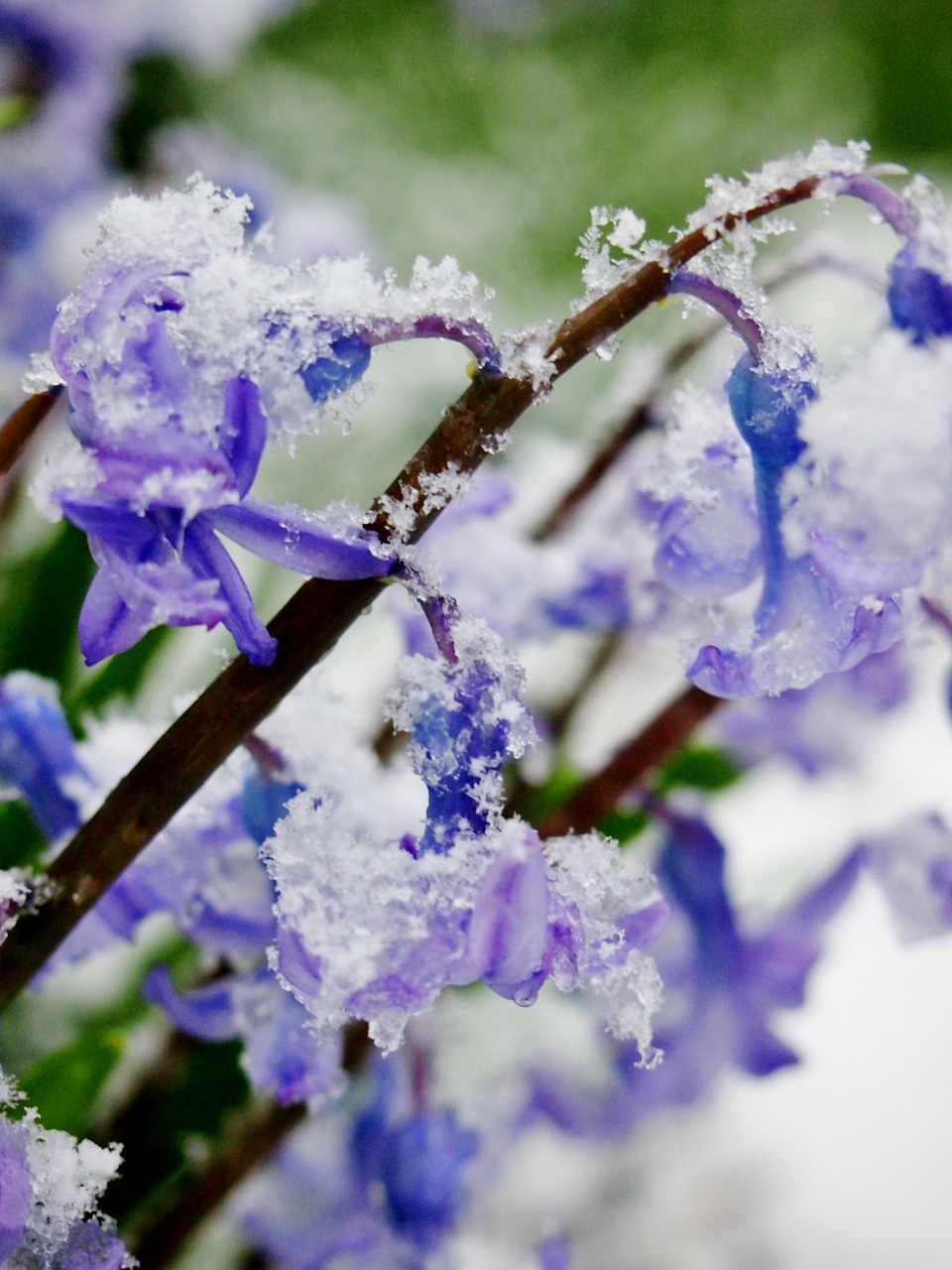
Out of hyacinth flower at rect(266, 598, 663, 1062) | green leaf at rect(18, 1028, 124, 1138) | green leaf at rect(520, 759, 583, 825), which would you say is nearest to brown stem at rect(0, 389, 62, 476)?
hyacinth flower at rect(266, 598, 663, 1062)

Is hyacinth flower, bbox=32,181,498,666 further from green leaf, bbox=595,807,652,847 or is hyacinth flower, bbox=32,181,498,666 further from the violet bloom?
green leaf, bbox=595,807,652,847

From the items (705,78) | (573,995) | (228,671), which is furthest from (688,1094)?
(705,78)

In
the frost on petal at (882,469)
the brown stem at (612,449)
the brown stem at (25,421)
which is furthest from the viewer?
the brown stem at (612,449)

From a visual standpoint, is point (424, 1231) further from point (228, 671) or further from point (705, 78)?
point (705, 78)

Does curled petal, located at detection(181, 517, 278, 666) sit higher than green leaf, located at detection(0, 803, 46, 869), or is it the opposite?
curled petal, located at detection(181, 517, 278, 666)

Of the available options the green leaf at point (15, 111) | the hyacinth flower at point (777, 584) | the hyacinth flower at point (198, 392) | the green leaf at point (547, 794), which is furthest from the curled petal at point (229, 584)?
the green leaf at point (15, 111)

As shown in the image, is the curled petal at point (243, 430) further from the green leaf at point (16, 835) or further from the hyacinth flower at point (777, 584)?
the green leaf at point (16, 835)

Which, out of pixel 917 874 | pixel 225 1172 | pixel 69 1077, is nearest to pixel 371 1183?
pixel 225 1172

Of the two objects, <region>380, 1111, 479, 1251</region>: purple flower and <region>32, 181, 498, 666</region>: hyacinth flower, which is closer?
Result: <region>32, 181, 498, 666</region>: hyacinth flower
